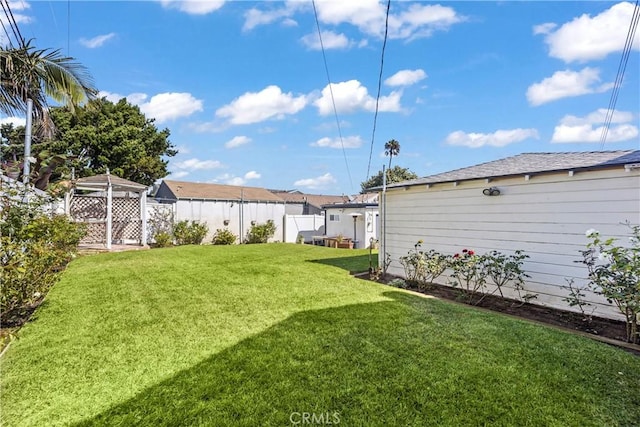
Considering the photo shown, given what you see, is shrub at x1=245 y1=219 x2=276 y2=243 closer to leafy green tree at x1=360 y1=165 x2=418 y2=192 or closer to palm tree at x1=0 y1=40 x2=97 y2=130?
palm tree at x1=0 y1=40 x2=97 y2=130

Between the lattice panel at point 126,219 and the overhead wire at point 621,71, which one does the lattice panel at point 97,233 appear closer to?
the lattice panel at point 126,219

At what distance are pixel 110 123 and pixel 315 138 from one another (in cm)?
1356

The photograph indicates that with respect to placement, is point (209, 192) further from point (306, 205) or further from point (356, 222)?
point (356, 222)

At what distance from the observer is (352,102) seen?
926 centimetres

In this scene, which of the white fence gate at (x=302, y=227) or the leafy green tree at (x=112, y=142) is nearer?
the white fence gate at (x=302, y=227)

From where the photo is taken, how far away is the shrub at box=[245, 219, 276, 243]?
1666cm

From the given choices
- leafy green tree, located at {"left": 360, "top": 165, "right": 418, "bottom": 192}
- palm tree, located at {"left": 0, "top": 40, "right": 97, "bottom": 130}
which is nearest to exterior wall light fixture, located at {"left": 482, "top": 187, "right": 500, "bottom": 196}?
palm tree, located at {"left": 0, "top": 40, "right": 97, "bottom": 130}

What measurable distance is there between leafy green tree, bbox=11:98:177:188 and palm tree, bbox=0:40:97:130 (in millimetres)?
12581

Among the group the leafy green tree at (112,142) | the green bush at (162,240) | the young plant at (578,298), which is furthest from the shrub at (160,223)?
the young plant at (578,298)

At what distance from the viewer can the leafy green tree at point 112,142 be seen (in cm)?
1866

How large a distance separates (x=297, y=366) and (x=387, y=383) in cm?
85

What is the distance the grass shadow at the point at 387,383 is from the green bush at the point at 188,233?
459 inches

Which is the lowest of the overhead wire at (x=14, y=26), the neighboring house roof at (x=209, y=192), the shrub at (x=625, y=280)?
the shrub at (x=625, y=280)

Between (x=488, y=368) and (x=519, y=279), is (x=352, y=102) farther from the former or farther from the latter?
(x=488, y=368)
